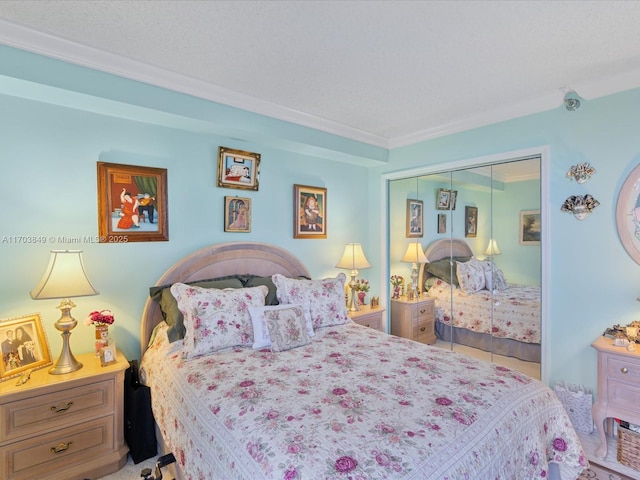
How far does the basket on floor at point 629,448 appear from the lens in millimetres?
2039

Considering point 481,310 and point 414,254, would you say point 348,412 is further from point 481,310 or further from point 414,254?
point 414,254

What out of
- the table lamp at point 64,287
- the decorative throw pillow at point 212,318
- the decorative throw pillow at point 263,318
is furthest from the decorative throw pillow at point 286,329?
the table lamp at point 64,287

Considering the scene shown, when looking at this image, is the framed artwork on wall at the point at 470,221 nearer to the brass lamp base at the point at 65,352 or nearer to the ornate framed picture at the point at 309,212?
the ornate framed picture at the point at 309,212

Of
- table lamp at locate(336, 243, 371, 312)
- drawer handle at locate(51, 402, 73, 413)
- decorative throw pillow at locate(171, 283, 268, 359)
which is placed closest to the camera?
drawer handle at locate(51, 402, 73, 413)

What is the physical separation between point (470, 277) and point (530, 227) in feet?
2.35

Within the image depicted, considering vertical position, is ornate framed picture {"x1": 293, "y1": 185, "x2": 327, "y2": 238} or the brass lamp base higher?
ornate framed picture {"x1": 293, "y1": 185, "x2": 327, "y2": 238}

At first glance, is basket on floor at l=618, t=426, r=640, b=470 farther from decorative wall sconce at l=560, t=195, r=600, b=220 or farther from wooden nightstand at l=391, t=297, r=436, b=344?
wooden nightstand at l=391, t=297, r=436, b=344

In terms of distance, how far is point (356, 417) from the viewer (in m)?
1.38

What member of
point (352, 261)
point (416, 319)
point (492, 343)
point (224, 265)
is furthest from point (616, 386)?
point (224, 265)

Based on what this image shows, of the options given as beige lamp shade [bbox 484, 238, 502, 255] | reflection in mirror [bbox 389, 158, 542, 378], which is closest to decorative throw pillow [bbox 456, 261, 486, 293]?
reflection in mirror [bbox 389, 158, 542, 378]

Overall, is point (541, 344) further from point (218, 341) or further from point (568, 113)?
point (218, 341)

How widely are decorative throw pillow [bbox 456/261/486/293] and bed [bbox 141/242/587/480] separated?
1.21 m

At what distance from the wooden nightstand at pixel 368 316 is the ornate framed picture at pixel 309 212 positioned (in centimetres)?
90

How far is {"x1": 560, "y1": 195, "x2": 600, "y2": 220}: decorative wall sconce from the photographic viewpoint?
95.7 inches
